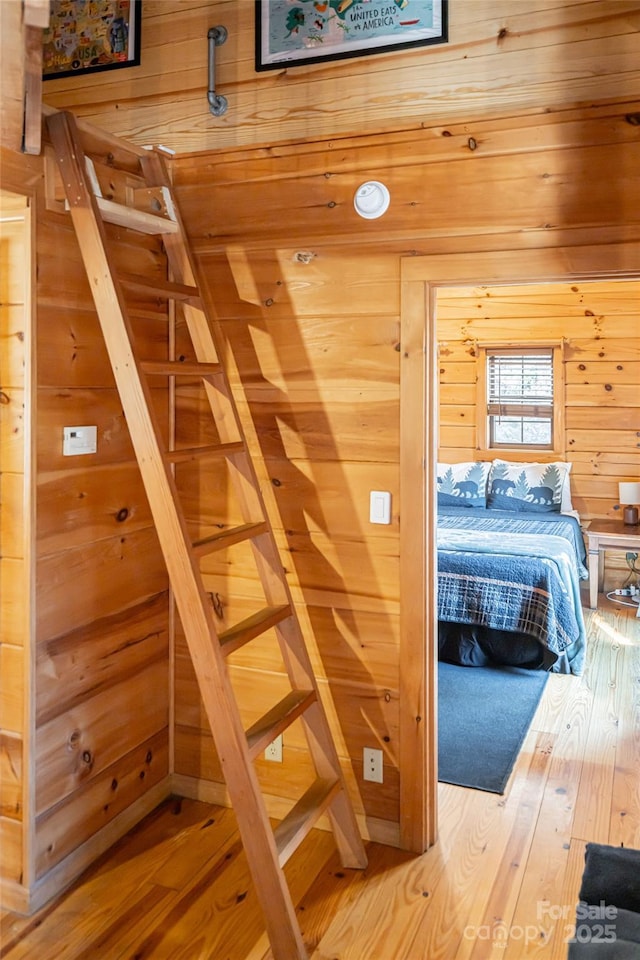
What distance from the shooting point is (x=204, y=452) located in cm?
229

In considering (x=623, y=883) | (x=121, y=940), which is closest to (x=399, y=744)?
(x=623, y=883)

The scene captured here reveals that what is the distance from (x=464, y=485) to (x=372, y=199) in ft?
12.1

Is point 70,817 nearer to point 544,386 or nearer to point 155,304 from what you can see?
point 155,304

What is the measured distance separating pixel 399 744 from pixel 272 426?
114cm

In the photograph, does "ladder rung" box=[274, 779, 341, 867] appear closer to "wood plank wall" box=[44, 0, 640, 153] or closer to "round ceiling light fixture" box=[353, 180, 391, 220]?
"round ceiling light fixture" box=[353, 180, 391, 220]

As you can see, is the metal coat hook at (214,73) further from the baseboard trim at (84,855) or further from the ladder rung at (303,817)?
the baseboard trim at (84,855)

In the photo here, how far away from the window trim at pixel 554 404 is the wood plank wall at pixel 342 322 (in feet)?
12.7

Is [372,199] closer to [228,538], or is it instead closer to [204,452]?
[204,452]

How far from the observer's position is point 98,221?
2133 mm

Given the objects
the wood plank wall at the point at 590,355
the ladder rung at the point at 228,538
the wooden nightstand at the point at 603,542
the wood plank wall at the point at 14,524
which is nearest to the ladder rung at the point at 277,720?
the ladder rung at the point at 228,538

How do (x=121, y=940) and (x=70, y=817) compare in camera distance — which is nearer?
(x=121, y=940)

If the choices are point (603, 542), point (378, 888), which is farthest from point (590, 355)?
point (378, 888)

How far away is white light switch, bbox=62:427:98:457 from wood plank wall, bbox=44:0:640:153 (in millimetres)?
1074

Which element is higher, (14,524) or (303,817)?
(14,524)
